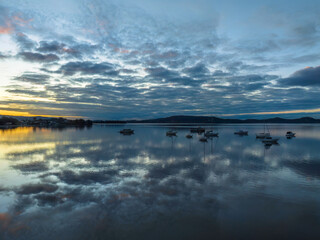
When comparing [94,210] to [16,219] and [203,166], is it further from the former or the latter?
[203,166]

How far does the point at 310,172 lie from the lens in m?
22.5

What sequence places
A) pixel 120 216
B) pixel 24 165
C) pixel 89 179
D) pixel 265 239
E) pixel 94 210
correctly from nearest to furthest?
pixel 265 239, pixel 120 216, pixel 94 210, pixel 89 179, pixel 24 165

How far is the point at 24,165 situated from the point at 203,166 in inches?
862

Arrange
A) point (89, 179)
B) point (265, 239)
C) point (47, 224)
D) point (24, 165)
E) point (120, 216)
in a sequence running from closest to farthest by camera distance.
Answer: point (265, 239), point (47, 224), point (120, 216), point (89, 179), point (24, 165)

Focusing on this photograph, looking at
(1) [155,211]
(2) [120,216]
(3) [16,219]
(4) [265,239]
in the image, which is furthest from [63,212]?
(4) [265,239]

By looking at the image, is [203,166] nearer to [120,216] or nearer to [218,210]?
[218,210]

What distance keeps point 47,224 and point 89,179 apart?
8478 mm

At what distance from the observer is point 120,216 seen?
11.5m

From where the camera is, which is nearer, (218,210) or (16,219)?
(16,219)

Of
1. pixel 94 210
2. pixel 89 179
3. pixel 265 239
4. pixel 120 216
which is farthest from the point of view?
pixel 89 179

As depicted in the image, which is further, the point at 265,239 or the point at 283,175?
the point at 283,175

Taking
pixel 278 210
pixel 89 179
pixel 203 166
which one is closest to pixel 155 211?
pixel 278 210

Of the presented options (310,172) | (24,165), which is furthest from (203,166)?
(24,165)

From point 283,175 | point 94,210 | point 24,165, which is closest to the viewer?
point 94,210
